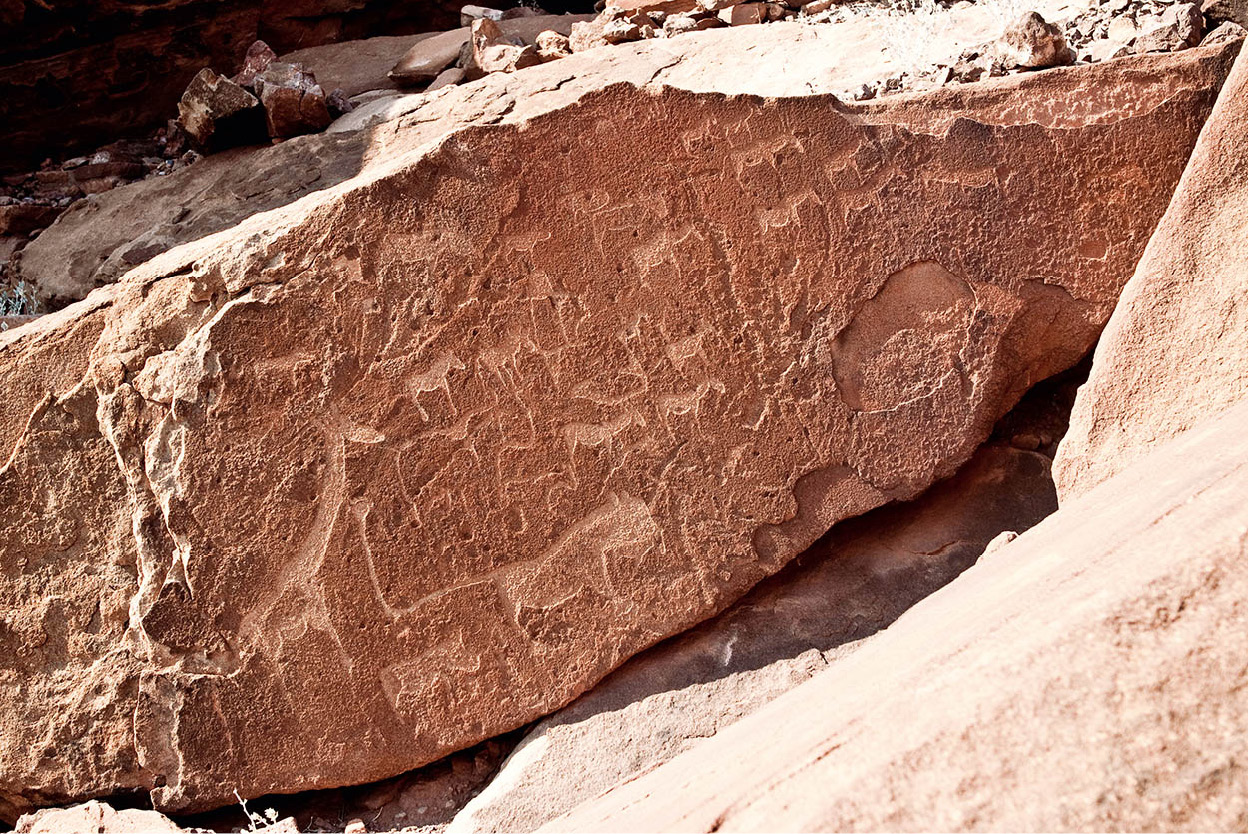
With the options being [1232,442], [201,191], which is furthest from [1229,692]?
[201,191]

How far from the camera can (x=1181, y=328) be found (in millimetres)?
2207

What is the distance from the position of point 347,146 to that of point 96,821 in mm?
2087

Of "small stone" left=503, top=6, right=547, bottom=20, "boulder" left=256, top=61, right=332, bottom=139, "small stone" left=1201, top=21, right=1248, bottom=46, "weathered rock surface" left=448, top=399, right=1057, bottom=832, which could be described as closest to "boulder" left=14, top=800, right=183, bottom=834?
"weathered rock surface" left=448, top=399, right=1057, bottom=832

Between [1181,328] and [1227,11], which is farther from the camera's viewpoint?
[1227,11]

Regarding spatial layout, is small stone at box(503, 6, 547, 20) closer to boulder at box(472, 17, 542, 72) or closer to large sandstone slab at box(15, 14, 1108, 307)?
boulder at box(472, 17, 542, 72)

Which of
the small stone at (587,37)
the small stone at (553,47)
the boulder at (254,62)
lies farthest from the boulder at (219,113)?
the small stone at (587,37)

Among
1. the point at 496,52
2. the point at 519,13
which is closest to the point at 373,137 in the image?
the point at 496,52

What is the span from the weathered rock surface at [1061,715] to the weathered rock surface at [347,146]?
2054mm

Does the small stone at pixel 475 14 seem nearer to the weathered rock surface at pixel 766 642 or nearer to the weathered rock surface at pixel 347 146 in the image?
the weathered rock surface at pixel 347 146

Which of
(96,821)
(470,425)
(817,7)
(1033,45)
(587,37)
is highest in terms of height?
(1033,45)

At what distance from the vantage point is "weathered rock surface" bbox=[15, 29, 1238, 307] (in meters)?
3.31

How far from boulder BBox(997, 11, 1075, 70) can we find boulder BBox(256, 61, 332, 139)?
2.18m

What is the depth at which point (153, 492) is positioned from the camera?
2.34 meters

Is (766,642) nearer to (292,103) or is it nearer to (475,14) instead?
(292,103)
